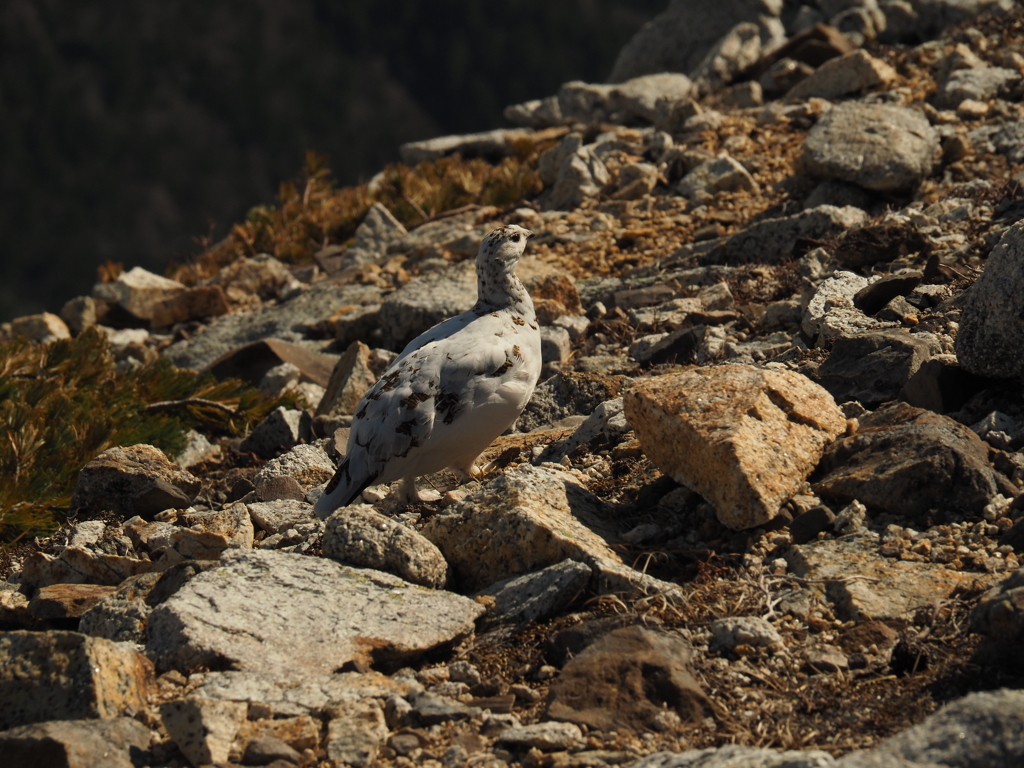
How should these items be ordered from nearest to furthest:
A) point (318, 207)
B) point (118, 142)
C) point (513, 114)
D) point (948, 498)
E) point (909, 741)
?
point (909, 741) → point (948, 498) → point (318, 207) → point (513, 114) → point (118, 142)

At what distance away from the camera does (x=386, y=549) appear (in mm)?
3893

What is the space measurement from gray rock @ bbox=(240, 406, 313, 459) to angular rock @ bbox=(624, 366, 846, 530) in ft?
8.50

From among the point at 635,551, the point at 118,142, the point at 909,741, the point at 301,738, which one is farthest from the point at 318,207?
the point at 118,142

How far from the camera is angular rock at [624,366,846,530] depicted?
3863mm

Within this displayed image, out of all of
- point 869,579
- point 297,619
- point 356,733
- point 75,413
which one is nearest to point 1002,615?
point 869,579

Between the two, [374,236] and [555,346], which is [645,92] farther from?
[555,346]

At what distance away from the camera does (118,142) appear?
141 feet

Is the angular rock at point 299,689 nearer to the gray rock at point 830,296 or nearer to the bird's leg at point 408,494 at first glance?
the bird's leg at point 408,494

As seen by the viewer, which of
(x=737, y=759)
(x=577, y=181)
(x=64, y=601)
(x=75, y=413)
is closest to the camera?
(x=737, y=759)

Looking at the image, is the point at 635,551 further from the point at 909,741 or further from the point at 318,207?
the point at 318,207

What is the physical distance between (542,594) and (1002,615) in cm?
135

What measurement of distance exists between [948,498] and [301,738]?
228cm

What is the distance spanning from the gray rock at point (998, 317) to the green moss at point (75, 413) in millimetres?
3991

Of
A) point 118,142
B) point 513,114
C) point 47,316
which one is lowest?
point 118,142
